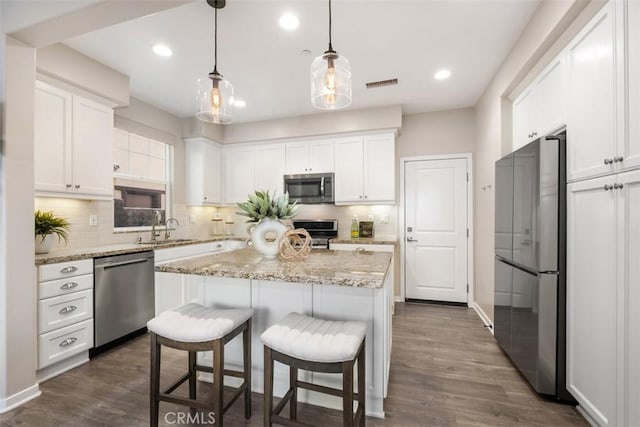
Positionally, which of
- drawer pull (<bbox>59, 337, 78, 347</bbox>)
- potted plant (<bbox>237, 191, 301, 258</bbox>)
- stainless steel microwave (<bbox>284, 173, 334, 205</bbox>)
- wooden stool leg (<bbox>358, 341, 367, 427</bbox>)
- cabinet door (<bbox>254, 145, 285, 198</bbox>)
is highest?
cabinet door (<bbox>254, 145, 285, 198</bbox>)

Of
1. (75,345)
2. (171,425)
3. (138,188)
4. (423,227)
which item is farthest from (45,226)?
(423,227)

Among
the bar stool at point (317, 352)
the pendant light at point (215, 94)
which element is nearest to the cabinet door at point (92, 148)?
the pendant light at point (215, 94)

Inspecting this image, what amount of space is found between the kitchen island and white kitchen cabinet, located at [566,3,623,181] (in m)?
1.28

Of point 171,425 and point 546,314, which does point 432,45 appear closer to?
point 546,314

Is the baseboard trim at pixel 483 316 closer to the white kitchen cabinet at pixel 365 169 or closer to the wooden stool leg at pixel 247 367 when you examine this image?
the white kitchen cabinet at pixel 365 169

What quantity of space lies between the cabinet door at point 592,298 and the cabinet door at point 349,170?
2399 millimetres

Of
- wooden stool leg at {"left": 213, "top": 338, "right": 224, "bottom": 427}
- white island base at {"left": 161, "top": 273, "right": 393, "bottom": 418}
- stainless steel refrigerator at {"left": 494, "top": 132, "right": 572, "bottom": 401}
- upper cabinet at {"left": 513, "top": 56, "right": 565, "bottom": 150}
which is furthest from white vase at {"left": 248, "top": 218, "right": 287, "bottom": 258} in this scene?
upper cabinet at {"left": 513, "top": 56, "right": 565, "bottom": 150}

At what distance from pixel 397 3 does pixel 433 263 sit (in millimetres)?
3184

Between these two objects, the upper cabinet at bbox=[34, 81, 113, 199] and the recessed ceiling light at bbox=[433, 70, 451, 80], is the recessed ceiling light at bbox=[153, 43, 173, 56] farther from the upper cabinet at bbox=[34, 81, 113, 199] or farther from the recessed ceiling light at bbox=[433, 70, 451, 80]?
the recessed ceiling light at bbox=[433, 70, 451, 80]

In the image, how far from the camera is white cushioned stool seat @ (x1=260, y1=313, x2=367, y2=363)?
4.02 ft

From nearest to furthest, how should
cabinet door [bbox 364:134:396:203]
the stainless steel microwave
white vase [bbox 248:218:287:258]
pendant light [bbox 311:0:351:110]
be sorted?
pendant light [bbox 311:0:351:110], white vase [bbox 248:218:287:258], cabinet door [bbox 364:134:396:203], the stainless steel microwave

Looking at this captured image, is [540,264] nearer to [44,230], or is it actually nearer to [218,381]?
[218,381]

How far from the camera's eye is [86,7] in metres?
1.54

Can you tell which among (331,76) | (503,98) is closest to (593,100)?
(503,98)
